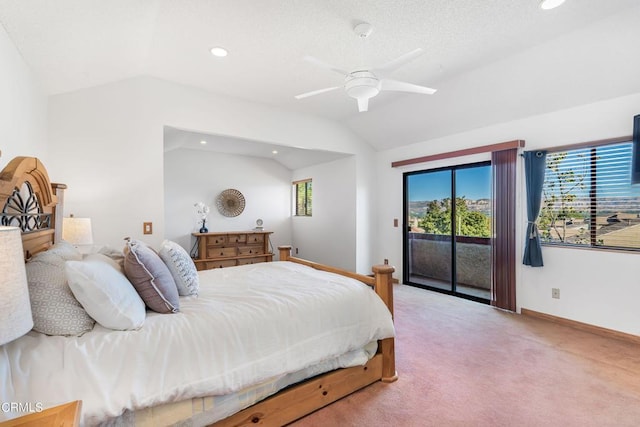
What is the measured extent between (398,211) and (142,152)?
3786 mm

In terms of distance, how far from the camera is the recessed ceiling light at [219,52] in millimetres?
2602

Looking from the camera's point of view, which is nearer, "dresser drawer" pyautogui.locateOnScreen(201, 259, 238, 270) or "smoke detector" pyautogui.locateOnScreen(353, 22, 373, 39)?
"smoke detector" pyautogui.locateOnScreen(353, 22, 373, 39)

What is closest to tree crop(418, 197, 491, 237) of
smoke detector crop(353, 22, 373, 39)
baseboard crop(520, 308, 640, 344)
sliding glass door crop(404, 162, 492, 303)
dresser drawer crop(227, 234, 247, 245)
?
sliding glass door crop(404, 162, 492, 303)

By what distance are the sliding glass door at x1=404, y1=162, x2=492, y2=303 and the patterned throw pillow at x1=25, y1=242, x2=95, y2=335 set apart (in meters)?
4.29

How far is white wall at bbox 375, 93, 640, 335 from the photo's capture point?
291 cm

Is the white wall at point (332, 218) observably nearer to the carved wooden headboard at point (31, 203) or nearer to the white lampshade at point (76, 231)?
the white lampshade at point (76, 231)

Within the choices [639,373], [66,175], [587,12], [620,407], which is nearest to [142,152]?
[66,175]

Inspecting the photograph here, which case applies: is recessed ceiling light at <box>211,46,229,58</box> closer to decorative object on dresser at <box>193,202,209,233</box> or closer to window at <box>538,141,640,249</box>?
decorative object on dresser at <box>193,202,209,233</box>

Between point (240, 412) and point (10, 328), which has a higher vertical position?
point (10, 328)

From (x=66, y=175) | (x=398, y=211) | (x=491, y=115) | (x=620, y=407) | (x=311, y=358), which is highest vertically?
(x=491, y=115)

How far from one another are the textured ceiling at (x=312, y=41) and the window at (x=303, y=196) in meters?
2.95

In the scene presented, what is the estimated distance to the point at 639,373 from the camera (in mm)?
2309

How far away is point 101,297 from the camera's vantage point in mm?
1348

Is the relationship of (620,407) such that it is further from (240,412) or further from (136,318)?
(136,318)
